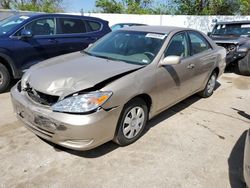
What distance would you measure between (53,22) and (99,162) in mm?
4154

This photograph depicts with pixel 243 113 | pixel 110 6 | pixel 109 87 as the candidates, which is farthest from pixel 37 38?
pixel 110 6

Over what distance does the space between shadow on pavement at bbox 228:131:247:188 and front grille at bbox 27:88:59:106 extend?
85.9 inches

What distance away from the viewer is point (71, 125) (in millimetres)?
2699

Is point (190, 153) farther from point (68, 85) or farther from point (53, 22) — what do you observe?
point (53, 22)

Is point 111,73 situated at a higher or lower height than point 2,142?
higher

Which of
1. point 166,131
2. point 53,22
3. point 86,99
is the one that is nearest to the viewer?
point 86,99

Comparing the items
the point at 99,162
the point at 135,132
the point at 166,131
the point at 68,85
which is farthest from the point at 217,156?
the point at 68,85

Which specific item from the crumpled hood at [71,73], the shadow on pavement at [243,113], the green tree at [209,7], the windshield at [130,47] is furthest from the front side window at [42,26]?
the green tree at [209,7]

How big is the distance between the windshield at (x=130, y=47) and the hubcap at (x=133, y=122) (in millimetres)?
690

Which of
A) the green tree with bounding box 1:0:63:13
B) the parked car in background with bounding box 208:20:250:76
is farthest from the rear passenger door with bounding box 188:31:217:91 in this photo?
the green tree with bounding box 1:0:63:13

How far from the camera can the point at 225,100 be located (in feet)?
18.0

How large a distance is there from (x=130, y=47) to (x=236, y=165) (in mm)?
2192

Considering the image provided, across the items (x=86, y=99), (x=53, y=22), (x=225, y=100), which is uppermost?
(x=53, y=22)

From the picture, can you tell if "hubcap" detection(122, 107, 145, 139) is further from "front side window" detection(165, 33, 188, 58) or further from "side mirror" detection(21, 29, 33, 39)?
"side mirror" detection(21, 29, 33, 39)
